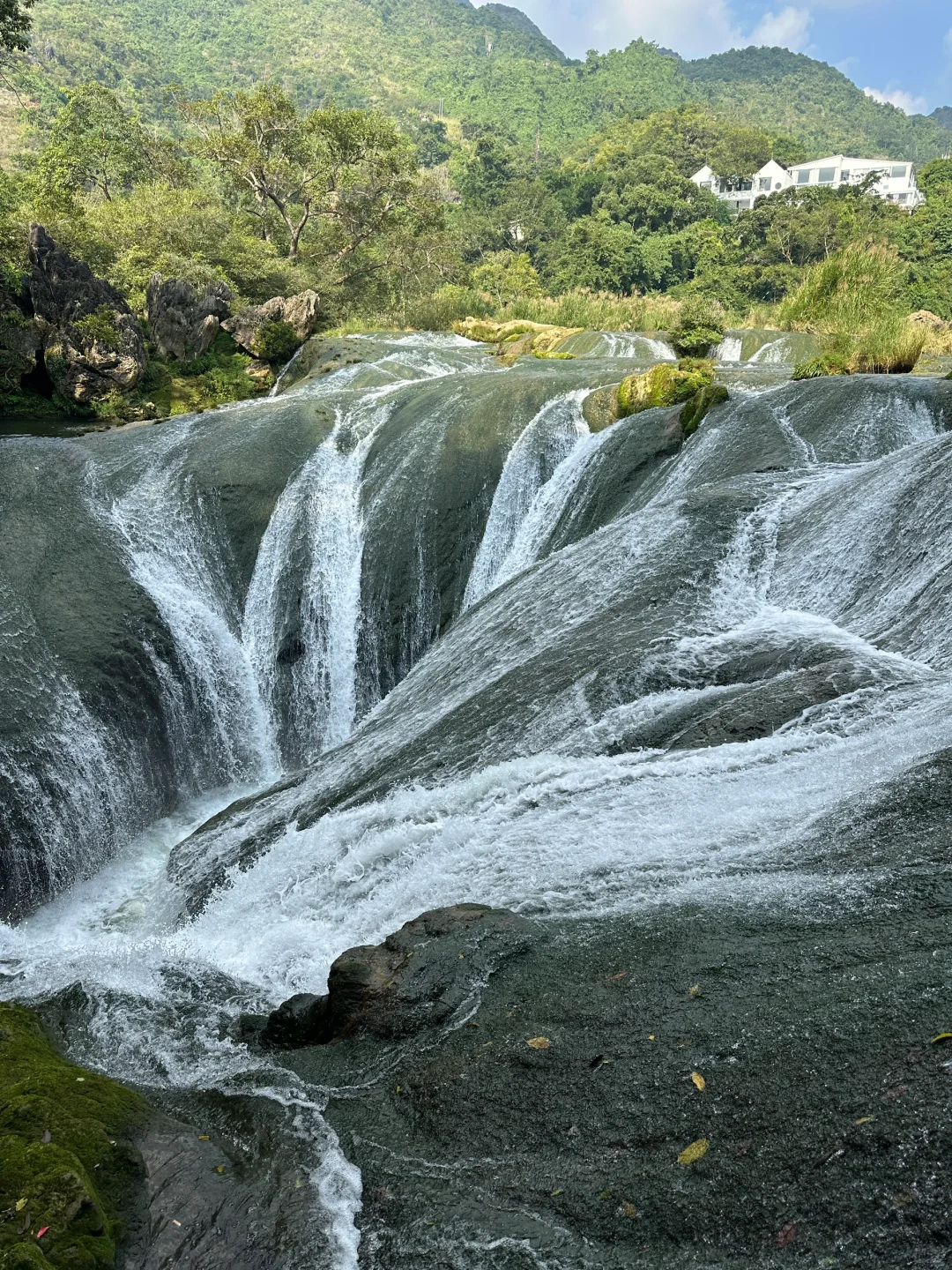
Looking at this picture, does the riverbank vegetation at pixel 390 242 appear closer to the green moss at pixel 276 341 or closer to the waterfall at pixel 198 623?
the green moss at pixel 276 341

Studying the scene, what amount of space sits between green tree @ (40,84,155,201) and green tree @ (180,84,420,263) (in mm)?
5112

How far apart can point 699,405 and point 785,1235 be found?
9.57 metres

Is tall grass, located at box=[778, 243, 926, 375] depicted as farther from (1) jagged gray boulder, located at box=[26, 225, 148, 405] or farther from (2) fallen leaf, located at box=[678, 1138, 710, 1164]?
(1) jagged gray boulder, located at box=[26, 225, 148, 405]

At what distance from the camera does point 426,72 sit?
121 meters

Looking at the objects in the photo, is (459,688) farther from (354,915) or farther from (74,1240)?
(74,1240)

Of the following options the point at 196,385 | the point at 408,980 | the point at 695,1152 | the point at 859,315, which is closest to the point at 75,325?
the point at 196,385

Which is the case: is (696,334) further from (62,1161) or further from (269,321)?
(62,1161)

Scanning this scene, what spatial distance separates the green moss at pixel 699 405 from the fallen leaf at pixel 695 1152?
353 inches

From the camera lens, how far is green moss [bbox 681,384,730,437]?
10.2 metres

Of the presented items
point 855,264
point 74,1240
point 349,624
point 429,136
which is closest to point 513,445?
point 349,624

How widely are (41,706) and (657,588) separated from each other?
6142mm

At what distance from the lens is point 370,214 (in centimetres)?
2923

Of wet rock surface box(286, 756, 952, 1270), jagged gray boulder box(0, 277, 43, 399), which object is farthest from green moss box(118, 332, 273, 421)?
wet rock surface box(286, 756, 952, 1270)

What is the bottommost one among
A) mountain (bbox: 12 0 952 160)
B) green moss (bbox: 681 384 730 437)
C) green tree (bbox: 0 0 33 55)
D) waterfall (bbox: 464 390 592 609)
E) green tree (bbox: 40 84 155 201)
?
waterfall (bbox: 464 390 592 609)
